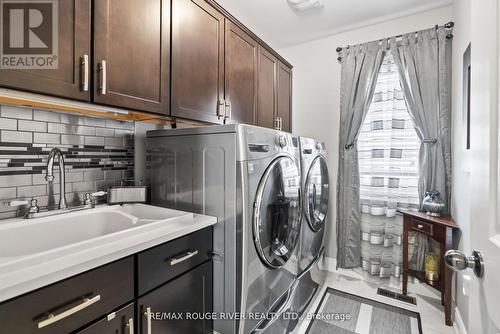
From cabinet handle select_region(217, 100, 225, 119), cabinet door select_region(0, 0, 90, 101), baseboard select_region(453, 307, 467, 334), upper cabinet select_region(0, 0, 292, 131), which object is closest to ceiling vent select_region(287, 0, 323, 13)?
upper cabinet select_region(0, 0, 292, 131)

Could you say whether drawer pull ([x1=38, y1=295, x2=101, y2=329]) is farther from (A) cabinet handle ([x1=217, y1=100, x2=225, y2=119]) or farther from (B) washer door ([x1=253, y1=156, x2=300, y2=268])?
(A) cabinet handle ([x1=217, y1=100, x2=225, y2=119])

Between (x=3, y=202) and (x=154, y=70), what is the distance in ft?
3.10

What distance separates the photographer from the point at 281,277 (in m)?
1.49

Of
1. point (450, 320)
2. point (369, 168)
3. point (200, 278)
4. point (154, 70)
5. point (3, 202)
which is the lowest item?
point (450, 320)

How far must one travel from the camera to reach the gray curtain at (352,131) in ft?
7.71

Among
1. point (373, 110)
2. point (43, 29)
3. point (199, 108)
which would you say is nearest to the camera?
point (43, 29)

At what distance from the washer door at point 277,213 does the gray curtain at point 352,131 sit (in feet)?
3.35

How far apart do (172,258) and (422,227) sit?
1988 millimetres

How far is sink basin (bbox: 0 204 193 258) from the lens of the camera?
1.00 m

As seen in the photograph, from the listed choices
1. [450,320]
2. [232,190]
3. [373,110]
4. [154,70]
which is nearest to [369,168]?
[373,110]

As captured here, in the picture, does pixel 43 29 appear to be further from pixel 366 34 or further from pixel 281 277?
pixel 366 34

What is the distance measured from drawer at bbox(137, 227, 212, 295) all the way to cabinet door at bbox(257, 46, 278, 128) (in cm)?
129

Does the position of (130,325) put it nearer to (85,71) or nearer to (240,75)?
(85,71)

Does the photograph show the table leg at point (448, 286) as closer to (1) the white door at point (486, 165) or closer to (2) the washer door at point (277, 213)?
(2) the washer door at point (277, 213)
